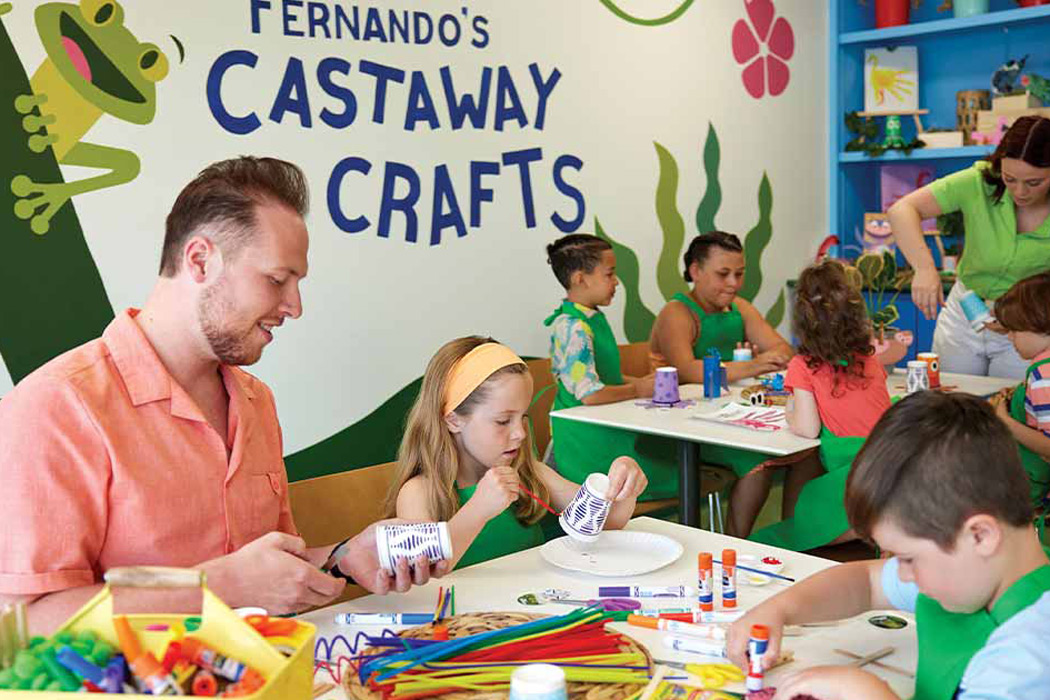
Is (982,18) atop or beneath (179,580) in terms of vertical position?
atop

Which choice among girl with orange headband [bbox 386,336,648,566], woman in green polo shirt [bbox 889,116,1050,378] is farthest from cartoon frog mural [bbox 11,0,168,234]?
woman in green polo shirt [bbox 889,116,1050,378]

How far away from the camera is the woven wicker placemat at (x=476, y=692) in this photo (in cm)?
139

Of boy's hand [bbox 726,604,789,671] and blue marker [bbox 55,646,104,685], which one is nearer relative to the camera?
blue marker [bbox 55,646,104,685]

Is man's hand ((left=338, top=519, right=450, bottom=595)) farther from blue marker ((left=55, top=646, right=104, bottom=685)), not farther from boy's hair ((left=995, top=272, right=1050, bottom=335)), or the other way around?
boy's hair ((left=995, top=272, right=1050, bottom=335))

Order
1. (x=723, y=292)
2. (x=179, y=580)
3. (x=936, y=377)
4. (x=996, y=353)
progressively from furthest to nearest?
(x=723, y=292) < (x=996, y=353) < (x=936, y=377) < (x=179, y=580)

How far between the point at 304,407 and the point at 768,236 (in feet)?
10.00

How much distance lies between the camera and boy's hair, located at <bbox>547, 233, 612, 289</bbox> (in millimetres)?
4109

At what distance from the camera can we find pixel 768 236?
233 inches

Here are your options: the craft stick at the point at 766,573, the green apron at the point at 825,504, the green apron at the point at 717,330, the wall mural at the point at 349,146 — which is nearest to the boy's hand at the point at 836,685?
the craft stick at the point at 766,573

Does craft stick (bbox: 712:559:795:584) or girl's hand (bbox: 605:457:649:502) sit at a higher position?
girl's hand (bbox: 605:457:649:502)

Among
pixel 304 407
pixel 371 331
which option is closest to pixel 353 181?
pixel 371 331

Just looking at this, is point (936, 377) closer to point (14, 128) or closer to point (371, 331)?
point (371, 331)

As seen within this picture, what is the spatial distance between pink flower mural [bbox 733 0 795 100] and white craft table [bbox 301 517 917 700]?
4041 millimetres

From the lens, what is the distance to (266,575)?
5.14 feet
